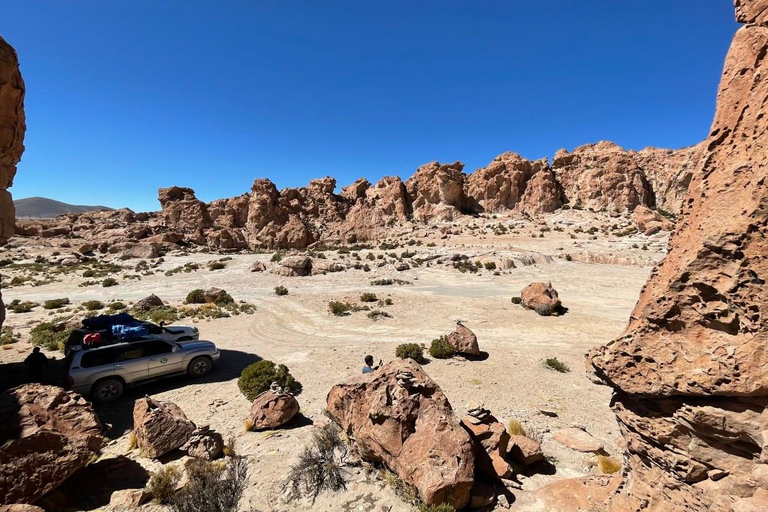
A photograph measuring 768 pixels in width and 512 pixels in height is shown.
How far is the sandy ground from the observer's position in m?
6.80

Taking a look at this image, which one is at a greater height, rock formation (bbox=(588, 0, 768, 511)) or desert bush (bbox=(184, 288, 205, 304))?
rock formation (bbox=(588, 0, 768, 511))

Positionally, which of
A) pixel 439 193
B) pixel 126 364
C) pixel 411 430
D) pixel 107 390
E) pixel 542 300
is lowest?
pixel 107 390

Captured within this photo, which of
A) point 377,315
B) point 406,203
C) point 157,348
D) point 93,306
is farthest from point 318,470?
point 406,203

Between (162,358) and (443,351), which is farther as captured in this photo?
(443,351)

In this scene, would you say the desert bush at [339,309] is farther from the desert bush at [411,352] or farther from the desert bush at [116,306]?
the desert bush at [116,306]

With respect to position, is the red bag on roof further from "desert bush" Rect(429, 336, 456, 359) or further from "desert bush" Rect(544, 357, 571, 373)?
"desert bush" Rect(544, 357, 571, 373)

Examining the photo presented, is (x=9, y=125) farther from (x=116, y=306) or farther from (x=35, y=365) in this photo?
(x=116, y=306)

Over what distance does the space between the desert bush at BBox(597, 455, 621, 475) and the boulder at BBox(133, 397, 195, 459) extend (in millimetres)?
7892

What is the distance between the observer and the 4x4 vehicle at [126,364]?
29.5 ft

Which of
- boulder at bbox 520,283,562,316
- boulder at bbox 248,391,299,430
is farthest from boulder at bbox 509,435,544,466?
boulder at bbox 520,283,562,316

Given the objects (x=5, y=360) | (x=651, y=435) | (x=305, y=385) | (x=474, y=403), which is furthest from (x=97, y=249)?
(x=651, y=435)

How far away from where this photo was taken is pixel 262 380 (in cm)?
993

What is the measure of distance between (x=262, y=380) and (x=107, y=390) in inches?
166

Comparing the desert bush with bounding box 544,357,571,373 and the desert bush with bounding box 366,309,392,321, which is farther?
the desert bush with bounding box 366,309,392,321
